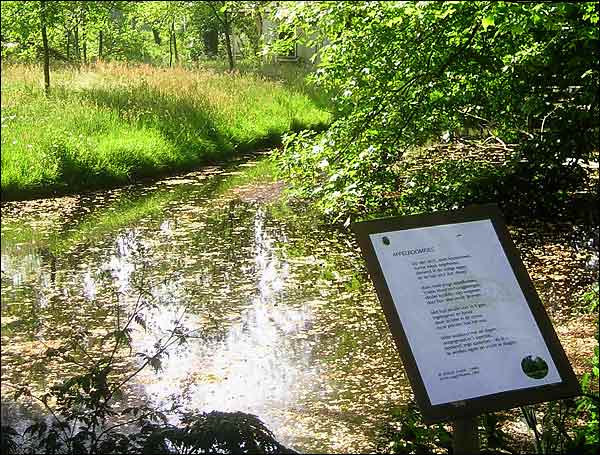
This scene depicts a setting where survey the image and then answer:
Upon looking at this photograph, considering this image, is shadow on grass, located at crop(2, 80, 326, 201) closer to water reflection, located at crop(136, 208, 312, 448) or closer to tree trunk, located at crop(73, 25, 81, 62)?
tree trunk, located at crop(73, 25, 81, 62)

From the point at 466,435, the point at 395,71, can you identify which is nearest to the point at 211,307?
the point at 395,71

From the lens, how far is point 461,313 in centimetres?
226

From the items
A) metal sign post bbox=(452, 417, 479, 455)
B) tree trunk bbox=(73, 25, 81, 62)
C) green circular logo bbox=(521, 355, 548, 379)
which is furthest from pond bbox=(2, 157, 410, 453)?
green circular logo bbox=(521, 355, 548, 379)

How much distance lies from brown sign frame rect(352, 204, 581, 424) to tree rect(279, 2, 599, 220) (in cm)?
191

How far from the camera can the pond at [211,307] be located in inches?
133

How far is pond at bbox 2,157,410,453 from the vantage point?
3.37 metres

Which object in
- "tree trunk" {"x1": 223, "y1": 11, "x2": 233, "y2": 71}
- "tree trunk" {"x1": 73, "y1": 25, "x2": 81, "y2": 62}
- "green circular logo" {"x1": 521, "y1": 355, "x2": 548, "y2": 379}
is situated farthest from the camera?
"tree trunk" {"x1": 223, "y1": 11, "x2": 233, "y2": 71}

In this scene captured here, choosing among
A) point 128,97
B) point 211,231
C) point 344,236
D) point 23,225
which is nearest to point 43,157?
point 23,225

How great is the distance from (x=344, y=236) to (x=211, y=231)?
981 mm

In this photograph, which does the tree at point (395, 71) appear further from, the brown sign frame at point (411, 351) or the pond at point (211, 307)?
the brown sign frame at point (411, 351)

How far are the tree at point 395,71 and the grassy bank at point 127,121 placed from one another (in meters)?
0.41

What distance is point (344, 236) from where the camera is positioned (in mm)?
6289

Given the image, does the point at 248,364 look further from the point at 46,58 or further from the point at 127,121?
the point at 46,58

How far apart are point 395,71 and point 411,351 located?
289 cm
